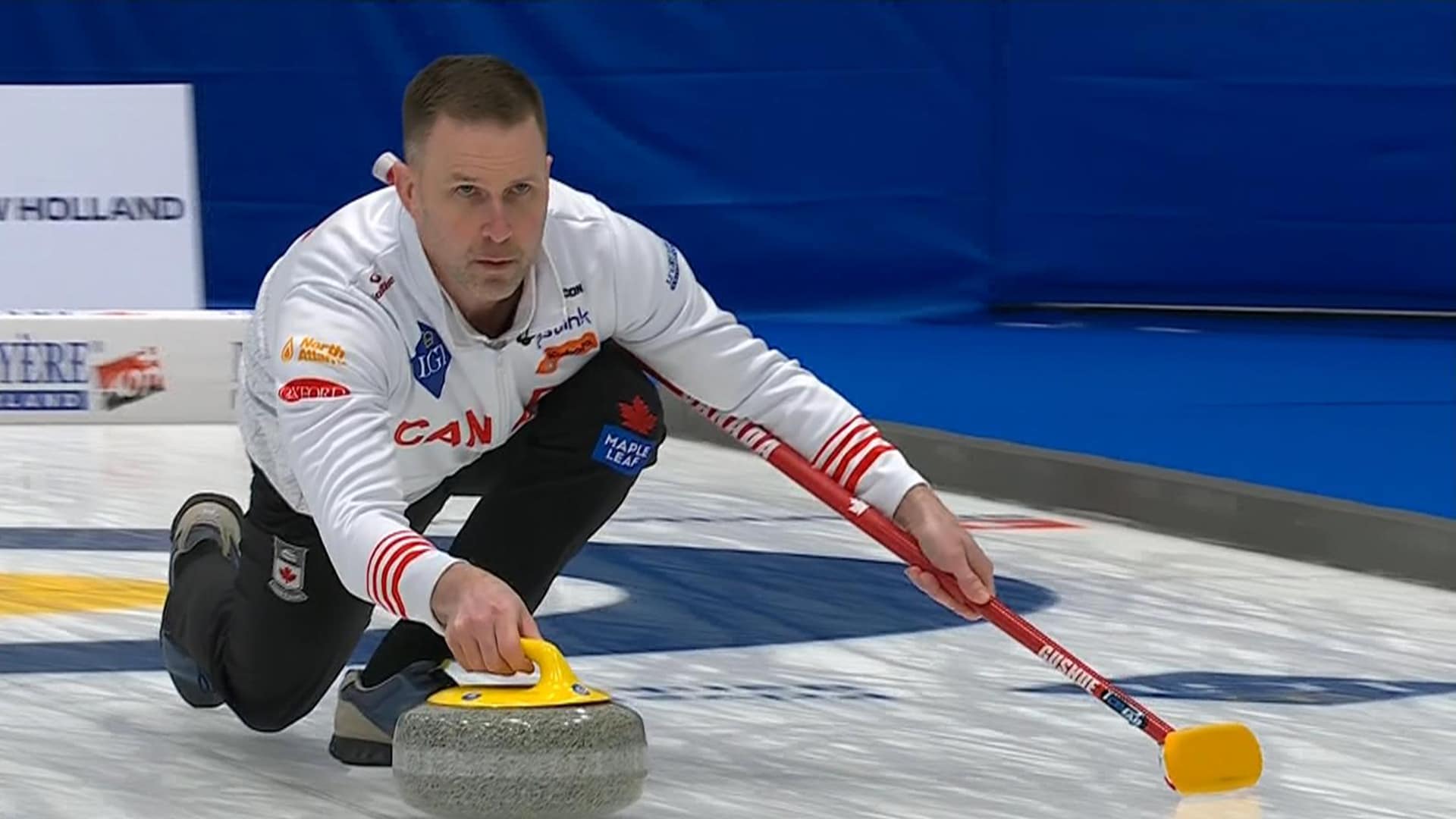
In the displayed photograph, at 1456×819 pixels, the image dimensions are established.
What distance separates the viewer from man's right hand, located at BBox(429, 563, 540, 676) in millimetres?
1860

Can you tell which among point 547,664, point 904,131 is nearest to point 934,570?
point 547,664

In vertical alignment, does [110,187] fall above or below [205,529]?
above

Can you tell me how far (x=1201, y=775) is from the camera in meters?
2.15

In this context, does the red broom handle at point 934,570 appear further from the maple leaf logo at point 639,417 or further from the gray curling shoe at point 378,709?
the gray curling shoe at point 378,709

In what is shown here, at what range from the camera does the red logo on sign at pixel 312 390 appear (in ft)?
6.67

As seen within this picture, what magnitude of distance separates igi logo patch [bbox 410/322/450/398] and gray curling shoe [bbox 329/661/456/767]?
0.26m

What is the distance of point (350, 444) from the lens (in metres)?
2.01

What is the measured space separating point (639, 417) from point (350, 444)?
0.41 metres

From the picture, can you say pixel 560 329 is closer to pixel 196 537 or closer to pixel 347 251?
pixel 347 251

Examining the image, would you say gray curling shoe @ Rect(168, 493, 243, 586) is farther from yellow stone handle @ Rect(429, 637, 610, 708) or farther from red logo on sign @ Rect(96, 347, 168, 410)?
red logo on sign @ Rect(96, 347, 168, 410)

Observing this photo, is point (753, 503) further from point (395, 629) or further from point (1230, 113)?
point (1230, 113)

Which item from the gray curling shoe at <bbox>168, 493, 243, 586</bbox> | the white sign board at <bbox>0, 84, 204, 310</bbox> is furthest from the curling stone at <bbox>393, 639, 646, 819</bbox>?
the white sign board at <bbox>0, 84, 204, 310</bbox>

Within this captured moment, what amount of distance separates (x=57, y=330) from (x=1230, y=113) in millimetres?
3083

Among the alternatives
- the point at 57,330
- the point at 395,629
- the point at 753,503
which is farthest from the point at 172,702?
the point at 57,330
